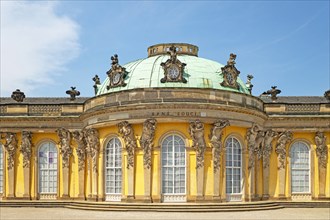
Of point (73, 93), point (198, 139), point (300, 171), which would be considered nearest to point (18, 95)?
point (73, 93)

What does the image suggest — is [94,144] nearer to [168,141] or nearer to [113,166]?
[113,166]

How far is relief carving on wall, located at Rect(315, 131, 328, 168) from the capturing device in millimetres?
34438

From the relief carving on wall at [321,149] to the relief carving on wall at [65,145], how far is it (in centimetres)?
1667

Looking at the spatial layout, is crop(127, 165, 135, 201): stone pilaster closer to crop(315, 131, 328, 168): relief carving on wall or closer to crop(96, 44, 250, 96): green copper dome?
crop(96, 44, 250, 96): green copper dome

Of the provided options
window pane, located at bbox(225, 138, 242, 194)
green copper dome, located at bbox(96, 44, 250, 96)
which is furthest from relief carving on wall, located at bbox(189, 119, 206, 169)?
green copper dome, located at bbox(96, 44, 250, 96)

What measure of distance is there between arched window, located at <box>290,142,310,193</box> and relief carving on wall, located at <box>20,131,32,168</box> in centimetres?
1770

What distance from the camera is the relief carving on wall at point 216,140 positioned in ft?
95.8

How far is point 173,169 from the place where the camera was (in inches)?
1153

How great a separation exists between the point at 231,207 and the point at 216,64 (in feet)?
33.2

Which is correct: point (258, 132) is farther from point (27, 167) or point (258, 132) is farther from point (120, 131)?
point (27, 167)

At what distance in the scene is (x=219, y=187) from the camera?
29328 millimetres

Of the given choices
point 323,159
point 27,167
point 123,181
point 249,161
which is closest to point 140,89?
point 123,181

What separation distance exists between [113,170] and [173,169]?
390 cm

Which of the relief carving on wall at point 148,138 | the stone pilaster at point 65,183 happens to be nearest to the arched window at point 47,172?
the stone pilaster at point 65,183
